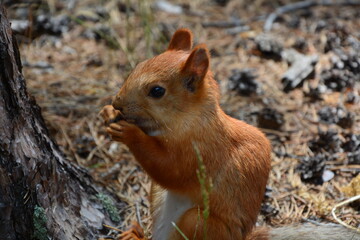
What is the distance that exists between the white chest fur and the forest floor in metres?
0.39

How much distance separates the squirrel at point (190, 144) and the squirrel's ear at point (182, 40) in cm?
20

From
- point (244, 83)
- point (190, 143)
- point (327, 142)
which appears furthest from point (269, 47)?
point (190, 143)

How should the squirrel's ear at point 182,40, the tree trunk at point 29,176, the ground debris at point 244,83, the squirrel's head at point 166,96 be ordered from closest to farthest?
the tree trunk at point 29,176 < the squirrel's head at point 166,96 < the squirrel's ear at point 182,40 < the ground debris at point 244,83

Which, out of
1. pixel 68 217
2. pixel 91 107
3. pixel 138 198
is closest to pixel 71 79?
pixel 91 107

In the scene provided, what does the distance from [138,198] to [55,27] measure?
288cm

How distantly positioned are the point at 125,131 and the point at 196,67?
1.58 feet

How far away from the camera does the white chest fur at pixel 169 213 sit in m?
2.56

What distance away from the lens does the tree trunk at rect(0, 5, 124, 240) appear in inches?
84.4

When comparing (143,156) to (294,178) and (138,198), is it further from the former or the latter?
(294,178)

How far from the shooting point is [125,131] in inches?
A: 98.7

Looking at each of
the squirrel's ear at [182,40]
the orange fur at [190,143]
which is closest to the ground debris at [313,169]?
the orange fur at [190,143]

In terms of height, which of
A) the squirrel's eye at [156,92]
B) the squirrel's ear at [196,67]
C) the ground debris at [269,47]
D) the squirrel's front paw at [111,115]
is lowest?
the ground debris at [269,47]

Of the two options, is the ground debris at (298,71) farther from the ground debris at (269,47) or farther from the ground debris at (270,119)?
the ground debris at (270,119)

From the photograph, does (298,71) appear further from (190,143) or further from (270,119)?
(190,143)
